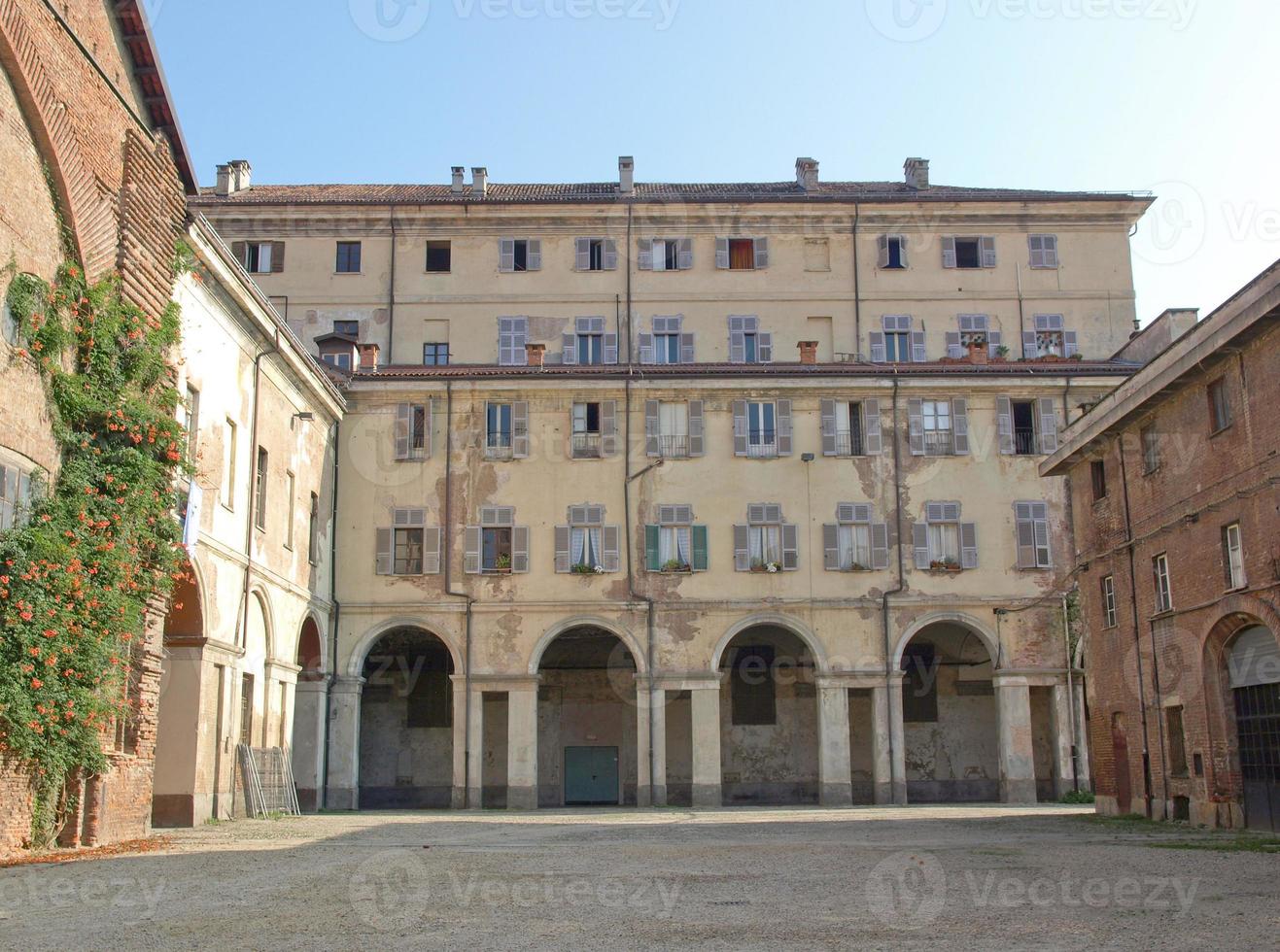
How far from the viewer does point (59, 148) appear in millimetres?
Result: 18328

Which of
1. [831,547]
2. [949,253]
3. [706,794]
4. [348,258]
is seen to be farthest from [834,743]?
[348,258]

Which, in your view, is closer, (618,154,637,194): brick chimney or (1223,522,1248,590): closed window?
(1223,522,1248,590): closed window

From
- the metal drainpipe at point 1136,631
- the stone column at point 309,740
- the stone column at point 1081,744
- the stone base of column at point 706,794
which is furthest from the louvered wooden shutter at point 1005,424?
the stone column at point 309,740

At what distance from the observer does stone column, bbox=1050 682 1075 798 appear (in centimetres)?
3625

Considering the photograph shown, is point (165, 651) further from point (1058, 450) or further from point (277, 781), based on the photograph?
point (1058, 450)

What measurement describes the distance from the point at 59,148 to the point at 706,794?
2386 cm

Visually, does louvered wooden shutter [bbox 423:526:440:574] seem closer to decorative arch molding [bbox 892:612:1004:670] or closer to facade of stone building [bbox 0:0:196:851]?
decorative arch molding [bbox 892:612:1004:670]

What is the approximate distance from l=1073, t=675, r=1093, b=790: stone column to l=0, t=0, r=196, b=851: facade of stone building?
81.3 feet

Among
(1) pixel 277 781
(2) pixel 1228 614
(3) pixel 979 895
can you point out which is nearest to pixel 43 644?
(3) pixel 979 895

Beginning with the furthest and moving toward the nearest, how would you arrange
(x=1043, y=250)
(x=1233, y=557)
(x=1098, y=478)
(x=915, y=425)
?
1. (x=1043, y=250)
2. (x=915, y=425)
3. (x=1098, y=478)
4. (x=1233, y=557)

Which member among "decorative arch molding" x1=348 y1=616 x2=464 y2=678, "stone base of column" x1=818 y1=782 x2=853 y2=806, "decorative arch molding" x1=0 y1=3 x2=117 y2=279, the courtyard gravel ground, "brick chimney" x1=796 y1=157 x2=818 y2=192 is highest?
"brick chimney" x1=796 y1=157 x2=818 y2=192

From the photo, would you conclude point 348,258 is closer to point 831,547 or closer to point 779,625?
point 831,547

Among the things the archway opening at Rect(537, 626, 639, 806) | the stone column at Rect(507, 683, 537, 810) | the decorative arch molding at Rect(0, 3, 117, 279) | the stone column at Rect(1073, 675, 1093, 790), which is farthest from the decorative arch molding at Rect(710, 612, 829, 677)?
the decorative arch molding at Rect(0, 3, 117, 279)

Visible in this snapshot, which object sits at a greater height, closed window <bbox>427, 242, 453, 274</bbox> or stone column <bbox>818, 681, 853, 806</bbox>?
closed window <bbox>427, 242, 453, 274</bbox>
